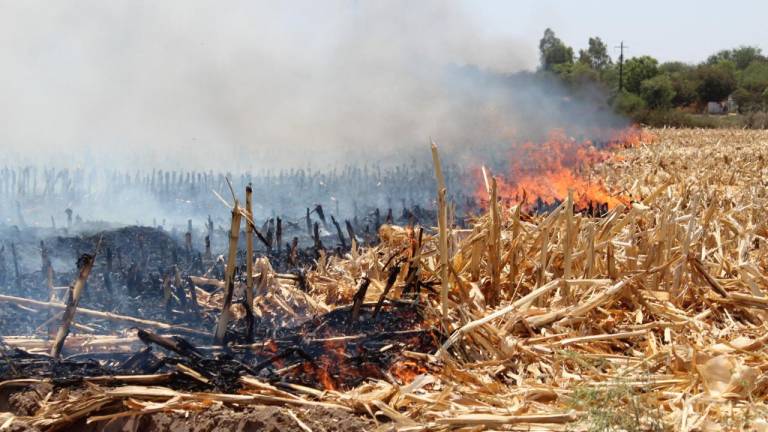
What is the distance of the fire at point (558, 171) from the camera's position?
11.3 m

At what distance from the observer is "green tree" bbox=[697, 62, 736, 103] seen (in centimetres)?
6250

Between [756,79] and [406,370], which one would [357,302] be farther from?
[756,79]

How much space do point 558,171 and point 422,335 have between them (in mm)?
11304

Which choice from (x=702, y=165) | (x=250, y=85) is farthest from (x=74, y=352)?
(x=250, y=85)

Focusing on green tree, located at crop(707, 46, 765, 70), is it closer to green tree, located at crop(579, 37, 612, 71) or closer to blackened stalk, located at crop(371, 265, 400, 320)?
green tree, located at crop(579, 37, 612, 71)

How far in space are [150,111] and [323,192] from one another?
7268 mm

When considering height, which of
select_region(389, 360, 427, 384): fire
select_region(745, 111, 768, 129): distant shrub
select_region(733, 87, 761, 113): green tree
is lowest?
select_region(389, 360, 427, 384): fire

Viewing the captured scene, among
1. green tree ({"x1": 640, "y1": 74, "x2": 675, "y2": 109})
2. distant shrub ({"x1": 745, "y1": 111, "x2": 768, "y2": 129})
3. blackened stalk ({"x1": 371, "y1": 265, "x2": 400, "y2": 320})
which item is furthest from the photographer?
green tree ({"x1": 640, "y1": 74, "x2": 675, "y2": 109})

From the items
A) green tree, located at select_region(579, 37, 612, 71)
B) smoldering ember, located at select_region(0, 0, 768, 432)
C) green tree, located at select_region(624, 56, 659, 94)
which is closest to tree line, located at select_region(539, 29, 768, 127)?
green tree, located at select_region(624, 56, 659, 94)

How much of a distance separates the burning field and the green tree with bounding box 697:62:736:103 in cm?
6035

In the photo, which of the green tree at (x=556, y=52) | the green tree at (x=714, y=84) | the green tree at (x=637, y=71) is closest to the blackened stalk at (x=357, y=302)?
the green tree at (x=637, y=71)

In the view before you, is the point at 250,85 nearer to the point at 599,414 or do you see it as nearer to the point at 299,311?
the point at 299,311

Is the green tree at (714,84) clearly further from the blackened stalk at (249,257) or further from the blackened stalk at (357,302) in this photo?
the blackened stalk at (249,257)

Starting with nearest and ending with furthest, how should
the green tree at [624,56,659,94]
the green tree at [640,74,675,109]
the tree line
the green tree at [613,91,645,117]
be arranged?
the green tree at [613,91,645,117] < the tree line < the green tree at [640,74,675,109] < the green tree at [624,56,659,94]
